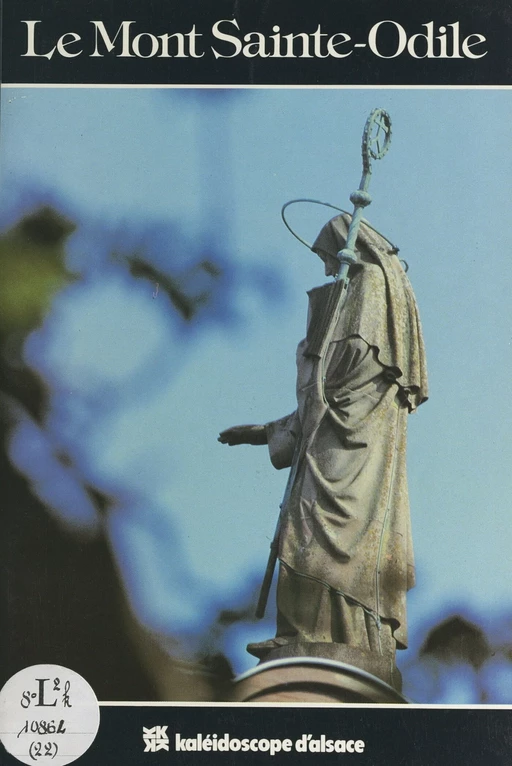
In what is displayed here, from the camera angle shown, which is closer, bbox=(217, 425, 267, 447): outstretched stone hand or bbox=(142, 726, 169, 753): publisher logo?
bbox=(142, 726, 169, 753): publisher logo

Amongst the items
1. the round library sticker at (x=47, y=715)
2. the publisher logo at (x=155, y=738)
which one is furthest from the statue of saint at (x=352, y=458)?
Answer: the round library sticker at (x=47, y=715)

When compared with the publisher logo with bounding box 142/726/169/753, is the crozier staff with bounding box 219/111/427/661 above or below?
above

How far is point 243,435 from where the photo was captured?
13742 mm

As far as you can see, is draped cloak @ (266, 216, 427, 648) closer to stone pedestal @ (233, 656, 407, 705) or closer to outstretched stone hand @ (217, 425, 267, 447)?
outstretched stone hand @ (217, 425, 267, 447)

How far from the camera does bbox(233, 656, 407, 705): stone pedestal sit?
13273mm

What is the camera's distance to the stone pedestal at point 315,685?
523 inches
